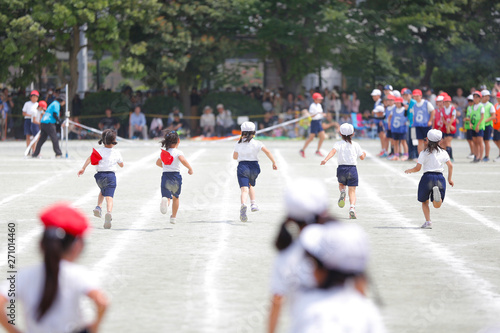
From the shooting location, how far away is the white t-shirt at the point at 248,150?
14.3 meters

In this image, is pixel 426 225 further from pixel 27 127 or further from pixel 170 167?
pixel 27 127

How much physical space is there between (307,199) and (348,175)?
393 inches

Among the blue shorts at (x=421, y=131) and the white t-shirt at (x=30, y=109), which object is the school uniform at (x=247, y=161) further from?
the white t-shirt at (x=30, y=109)

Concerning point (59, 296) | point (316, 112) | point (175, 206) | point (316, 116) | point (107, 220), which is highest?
point (316, 112)

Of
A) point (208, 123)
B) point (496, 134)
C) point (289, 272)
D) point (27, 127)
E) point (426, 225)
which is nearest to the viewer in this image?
point (289, 272)

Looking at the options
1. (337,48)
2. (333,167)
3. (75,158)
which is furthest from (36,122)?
(337,48)

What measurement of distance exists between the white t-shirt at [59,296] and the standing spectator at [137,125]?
108 feet

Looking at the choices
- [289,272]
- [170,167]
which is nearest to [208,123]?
[170,167]

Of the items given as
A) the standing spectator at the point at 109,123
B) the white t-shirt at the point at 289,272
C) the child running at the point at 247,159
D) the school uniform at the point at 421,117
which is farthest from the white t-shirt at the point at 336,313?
the standing spectator at the point at 109,123

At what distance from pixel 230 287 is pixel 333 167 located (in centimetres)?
1519

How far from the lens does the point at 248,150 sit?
14344 mm

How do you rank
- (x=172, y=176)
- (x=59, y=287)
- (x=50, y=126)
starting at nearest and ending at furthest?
(x=59, y=287) → (x=172, y=176) → (x=50, y=126)

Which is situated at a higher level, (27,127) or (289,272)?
(27,127)

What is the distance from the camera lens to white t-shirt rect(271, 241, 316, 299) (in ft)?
16.0
